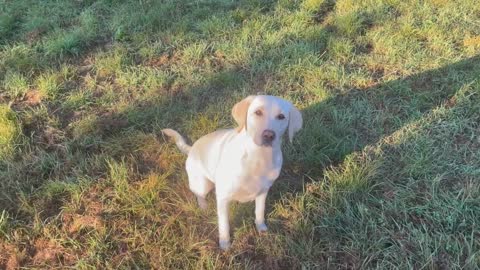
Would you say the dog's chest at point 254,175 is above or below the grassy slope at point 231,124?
above

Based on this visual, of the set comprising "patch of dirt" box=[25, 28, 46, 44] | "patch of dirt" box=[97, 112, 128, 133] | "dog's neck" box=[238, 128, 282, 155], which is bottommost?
"patch of dirt" box=[97, 112, 128, 133]

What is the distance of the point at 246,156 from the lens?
9.78 ft

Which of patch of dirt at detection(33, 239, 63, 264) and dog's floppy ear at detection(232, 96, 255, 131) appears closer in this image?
dog's floppy ear at detection(232, 96, 255, 131)

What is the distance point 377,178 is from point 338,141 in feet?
1.64

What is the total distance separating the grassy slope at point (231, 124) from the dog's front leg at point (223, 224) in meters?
0.09

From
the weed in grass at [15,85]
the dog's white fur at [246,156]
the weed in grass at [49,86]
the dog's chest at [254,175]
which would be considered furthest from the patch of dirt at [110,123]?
the dog's chest at [254,175]

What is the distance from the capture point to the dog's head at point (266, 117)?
282cm

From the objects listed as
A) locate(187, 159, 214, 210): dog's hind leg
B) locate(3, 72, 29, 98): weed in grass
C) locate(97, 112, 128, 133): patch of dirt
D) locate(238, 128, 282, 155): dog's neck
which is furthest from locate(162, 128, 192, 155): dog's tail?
locate(3, 72, 29, 98): weed in grass

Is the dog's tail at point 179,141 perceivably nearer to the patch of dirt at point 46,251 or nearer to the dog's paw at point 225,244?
the dog's paw at point 225,244

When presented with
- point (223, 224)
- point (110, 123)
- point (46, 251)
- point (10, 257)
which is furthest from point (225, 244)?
point (110, 123)

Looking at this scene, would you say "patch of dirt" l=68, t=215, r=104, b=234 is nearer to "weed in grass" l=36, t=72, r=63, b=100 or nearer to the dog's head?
the dog's head

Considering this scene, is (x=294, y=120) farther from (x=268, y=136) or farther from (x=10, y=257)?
(x=10, y=257)

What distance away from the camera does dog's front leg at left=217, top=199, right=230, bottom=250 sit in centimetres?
321

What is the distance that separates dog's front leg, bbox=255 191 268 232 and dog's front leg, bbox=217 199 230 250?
9.6 inches
